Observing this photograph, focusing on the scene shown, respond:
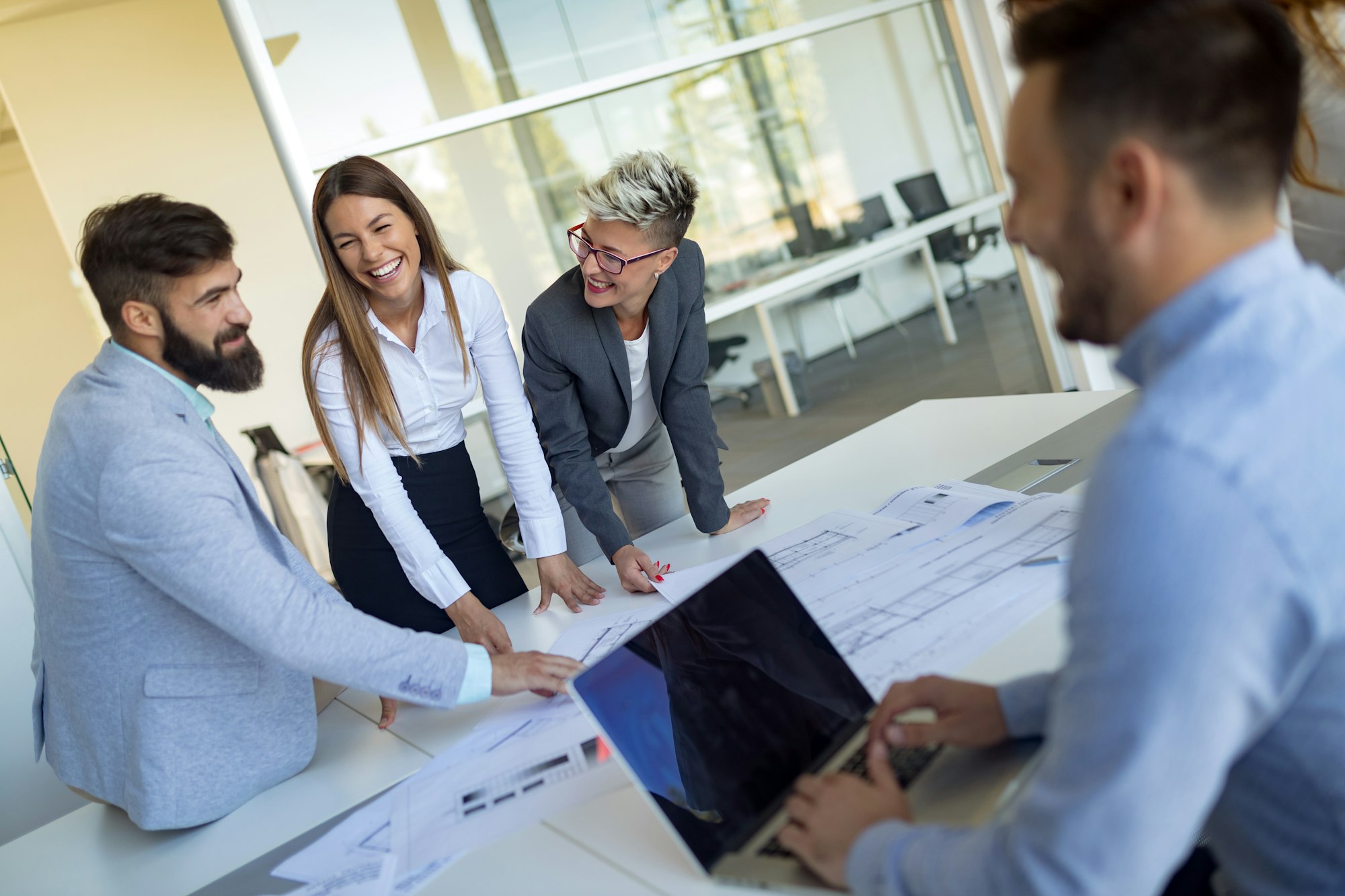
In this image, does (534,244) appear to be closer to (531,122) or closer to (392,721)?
(531,122)

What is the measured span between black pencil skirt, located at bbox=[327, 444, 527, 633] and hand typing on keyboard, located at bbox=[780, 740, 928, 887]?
1.29 metres

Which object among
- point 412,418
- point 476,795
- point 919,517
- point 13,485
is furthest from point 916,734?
point 13,485

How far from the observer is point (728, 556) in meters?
1.81

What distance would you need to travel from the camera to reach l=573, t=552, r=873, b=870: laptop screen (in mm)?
983

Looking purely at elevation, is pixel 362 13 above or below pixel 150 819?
above

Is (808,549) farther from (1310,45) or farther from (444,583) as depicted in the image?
(1310,45)

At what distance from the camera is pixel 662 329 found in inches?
82.1

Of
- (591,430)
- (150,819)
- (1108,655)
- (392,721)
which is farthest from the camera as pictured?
(591,430)

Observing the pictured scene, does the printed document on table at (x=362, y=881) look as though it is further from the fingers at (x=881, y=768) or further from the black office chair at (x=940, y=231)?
the black office chair at (x=940, y=231)

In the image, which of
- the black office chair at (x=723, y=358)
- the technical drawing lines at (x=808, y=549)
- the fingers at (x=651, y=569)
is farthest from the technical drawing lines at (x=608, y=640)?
the black office chair at (x=723, y=358)

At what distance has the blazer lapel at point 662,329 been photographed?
209 cm

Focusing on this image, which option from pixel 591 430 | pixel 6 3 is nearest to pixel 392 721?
pixel 591 430

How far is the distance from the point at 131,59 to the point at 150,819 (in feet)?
17.6

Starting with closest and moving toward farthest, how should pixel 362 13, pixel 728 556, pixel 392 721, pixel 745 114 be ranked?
pixel 392 721 < pixel 728 556 < pixel 362 13 < pixel 745 114
